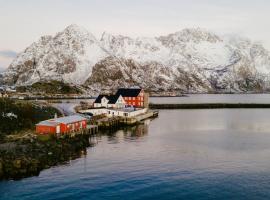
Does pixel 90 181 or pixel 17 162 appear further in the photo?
pixel 17 162

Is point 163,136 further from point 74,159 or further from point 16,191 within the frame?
point 16,191

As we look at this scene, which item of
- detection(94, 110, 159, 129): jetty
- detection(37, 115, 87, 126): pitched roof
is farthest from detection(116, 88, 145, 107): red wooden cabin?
detection(37, 115, 87, 126): pitched roof

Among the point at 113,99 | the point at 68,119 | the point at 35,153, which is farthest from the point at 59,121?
the point at 113,99

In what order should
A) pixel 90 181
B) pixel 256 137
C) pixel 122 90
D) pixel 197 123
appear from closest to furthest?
pixel 90 181, pixel 256 137, pixel 197 123, pixel 122 90

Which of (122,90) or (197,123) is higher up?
(122,90)

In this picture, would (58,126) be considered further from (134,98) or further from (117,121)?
(134,98)

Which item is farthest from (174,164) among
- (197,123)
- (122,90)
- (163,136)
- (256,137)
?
(122,90)

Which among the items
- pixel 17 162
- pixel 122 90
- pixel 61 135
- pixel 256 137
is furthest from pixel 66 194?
pixel 122 90

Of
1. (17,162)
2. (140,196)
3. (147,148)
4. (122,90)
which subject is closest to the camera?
(140,196)
